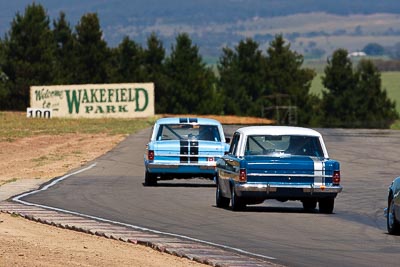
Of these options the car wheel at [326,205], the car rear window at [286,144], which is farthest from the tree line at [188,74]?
the car wheel at [326,205]

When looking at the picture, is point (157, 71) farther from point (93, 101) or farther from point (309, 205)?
point (309, 205)

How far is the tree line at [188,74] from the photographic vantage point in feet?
319

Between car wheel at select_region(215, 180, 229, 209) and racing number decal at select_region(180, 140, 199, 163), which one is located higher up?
racing number decal at select_region(180, 140, 199, 163)

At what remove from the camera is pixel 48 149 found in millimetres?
48469

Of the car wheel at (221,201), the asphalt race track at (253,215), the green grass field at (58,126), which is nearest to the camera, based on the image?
the asphalt race track at (253,215)

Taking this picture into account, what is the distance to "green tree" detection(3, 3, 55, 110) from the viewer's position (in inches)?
3794

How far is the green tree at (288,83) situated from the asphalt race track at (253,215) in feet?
242

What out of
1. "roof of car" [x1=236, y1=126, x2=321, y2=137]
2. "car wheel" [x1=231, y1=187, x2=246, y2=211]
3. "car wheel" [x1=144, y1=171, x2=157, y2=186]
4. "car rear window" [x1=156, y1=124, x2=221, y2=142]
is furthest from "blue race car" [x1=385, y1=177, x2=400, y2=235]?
"car rear window" [x1=156, y1=124, x2=221, y2=142]

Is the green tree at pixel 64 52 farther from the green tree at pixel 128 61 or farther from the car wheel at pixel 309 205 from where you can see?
the car wheel at pixel 309 205

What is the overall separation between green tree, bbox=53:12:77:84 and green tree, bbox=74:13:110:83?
0.55 meters

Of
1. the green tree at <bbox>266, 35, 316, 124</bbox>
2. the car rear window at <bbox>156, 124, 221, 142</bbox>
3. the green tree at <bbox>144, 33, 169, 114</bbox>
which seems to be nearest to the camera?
the car rear window at <bbox>156, 124, 221, 142</bbox>

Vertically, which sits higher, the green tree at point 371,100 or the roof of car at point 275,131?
the roof of car at point 275,131

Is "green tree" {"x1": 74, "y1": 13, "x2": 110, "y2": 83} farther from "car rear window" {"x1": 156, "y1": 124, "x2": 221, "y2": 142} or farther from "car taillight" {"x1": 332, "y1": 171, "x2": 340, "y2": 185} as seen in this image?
"car taillight" {"x1": 332, "y1": 171, "x2": 340, "y2": 185}

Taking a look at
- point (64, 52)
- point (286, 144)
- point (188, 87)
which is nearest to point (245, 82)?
point (188, 87)
